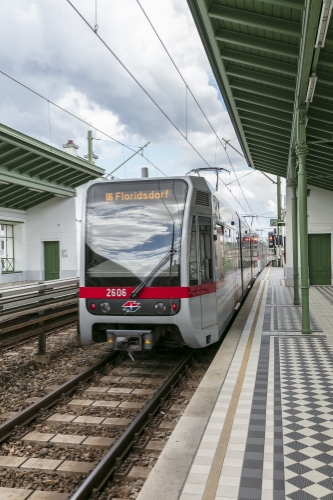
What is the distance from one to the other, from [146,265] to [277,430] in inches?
135

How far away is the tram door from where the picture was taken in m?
7.88

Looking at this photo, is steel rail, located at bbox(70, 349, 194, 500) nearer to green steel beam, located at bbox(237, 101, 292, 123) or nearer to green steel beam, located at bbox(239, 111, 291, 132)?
green steel beam, located at bbox(237, 101, 292, 123)

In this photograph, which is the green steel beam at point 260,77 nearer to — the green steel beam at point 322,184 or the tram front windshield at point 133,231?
the tram front windshield at point 133,231

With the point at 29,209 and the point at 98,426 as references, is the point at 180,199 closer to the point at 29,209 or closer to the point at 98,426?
the point at 98,426

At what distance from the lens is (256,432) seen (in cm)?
483

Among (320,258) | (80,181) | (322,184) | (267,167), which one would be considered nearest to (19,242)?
(80,181)

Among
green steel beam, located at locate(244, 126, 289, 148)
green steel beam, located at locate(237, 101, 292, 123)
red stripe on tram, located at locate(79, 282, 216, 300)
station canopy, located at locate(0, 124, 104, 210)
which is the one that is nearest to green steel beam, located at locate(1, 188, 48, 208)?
station canopy, located at locate(0, 124, 104, 210)

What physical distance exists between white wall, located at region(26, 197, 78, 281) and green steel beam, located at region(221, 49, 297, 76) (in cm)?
1797

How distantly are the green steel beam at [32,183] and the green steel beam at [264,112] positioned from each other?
37.8 feet

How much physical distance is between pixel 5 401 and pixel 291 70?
7.66 m

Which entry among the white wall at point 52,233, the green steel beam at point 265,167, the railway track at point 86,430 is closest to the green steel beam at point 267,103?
the railway track at point 86,430

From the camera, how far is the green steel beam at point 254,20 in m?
7.71

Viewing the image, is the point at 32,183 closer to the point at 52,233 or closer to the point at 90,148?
the point at 52,233

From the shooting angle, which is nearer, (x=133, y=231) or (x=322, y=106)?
(x=133, y=231)
